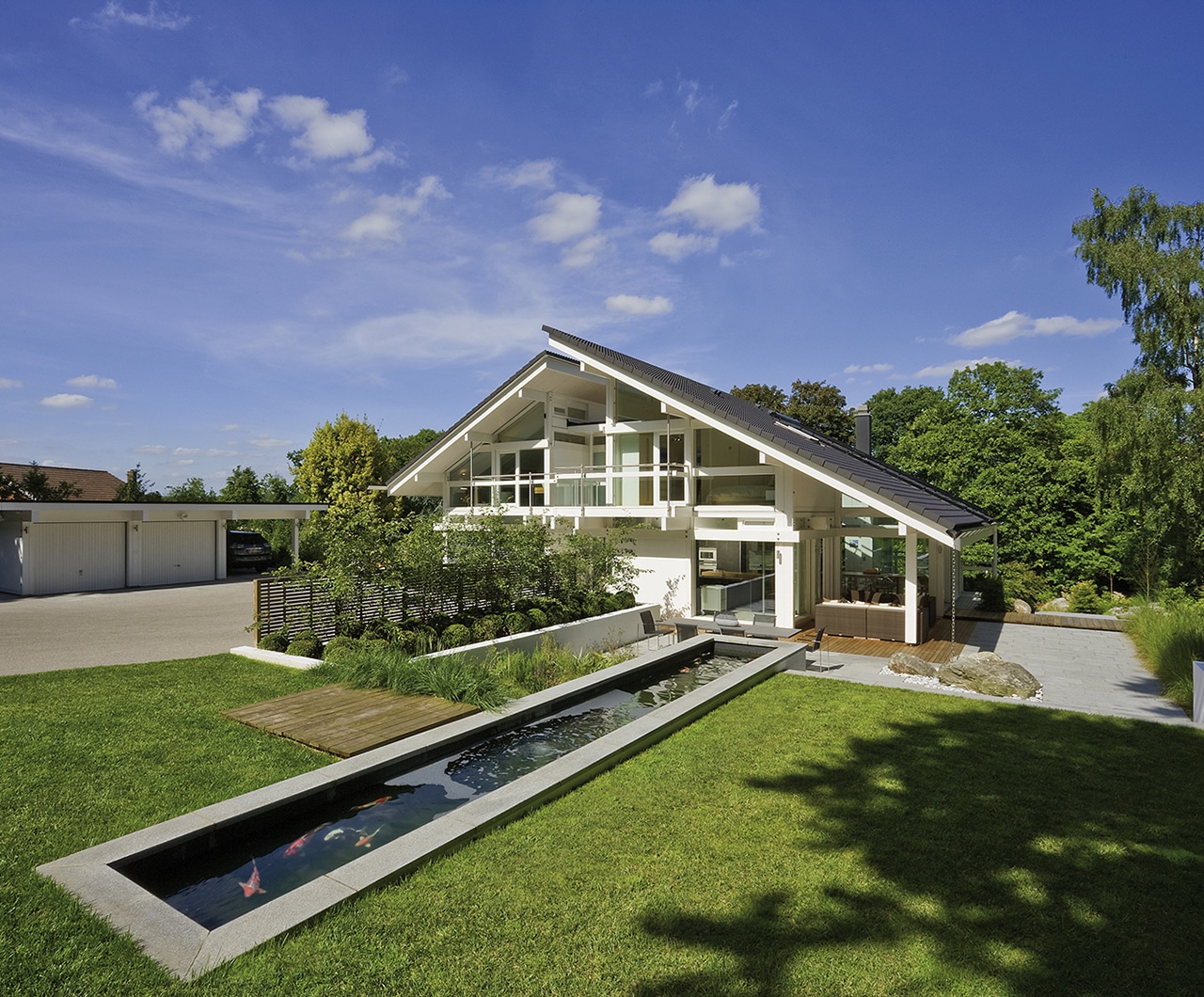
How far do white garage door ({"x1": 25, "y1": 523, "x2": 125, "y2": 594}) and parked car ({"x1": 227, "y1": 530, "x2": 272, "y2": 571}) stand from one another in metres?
5.30

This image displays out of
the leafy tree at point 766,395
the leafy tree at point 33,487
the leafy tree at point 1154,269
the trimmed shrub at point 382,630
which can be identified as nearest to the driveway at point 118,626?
the trimmed shrub at point 382,630

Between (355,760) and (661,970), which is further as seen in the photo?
(355,760)

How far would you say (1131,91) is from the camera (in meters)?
14.6

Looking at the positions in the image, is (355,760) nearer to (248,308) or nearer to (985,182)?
(248,308)

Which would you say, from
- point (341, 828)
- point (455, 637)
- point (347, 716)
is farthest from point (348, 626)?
point (341, 828)

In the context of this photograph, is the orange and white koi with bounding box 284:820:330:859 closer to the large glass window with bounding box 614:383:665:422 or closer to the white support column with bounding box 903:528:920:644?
the white support column with bounding box 903:528:920:644

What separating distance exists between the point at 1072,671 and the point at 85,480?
41.2 meters

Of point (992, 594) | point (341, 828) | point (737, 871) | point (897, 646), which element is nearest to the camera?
point (737, 871)

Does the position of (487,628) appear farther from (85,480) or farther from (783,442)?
(85,480)

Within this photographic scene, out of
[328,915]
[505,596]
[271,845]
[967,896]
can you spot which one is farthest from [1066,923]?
[505,596]

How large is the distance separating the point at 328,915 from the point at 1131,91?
67.8 ft

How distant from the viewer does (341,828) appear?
17.1 ft

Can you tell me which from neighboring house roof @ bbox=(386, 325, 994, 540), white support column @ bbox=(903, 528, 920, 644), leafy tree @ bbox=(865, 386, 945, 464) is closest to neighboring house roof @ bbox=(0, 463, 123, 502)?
neighboring house roof @ bbox=(386, 325, 994, 540)

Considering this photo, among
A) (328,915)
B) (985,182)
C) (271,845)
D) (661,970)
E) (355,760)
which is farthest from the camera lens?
(985,182)
